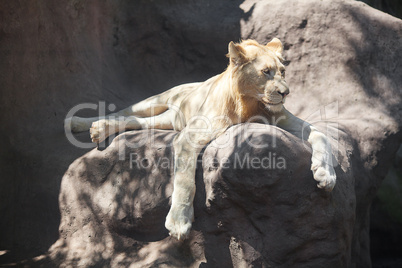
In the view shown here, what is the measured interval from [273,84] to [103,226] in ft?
7.29

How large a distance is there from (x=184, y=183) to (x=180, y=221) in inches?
14.6

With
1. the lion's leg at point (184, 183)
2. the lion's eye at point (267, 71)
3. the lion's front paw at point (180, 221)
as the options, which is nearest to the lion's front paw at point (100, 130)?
the lion's leg at point (184, 183)

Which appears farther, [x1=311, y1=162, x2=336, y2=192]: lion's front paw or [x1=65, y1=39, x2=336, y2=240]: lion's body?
[x1=65, y1=39, x2=336, y2=240]: lion's body

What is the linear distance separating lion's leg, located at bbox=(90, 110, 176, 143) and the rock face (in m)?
0.18

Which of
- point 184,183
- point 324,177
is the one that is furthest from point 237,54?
point 324,177

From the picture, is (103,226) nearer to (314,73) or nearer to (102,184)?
Result: (102,184)

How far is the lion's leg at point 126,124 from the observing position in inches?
205

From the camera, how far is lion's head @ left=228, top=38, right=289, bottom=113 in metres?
4.57

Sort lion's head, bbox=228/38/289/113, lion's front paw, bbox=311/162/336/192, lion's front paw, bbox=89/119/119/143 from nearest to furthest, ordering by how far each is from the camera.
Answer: lion's front paw, bbox=311/162/336/192 → lion's head, bbox=228/38/289/113 → lion's front paw, bbox=89/119/119/143

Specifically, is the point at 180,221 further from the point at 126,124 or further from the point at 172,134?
the point at 126,124

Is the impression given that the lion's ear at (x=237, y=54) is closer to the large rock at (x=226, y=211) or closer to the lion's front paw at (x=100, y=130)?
the large rock at (x=226, y=211)

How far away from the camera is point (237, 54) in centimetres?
465

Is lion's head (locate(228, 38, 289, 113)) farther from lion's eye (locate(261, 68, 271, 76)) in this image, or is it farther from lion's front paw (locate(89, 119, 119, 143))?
lion's front paw (locate(89, 119, 119, 143))

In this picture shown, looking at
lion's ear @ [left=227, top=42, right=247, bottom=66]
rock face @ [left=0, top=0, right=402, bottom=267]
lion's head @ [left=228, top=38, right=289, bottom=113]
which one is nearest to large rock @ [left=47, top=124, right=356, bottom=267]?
rock face @ [left=0, top=0, right=402, bottom=267]
